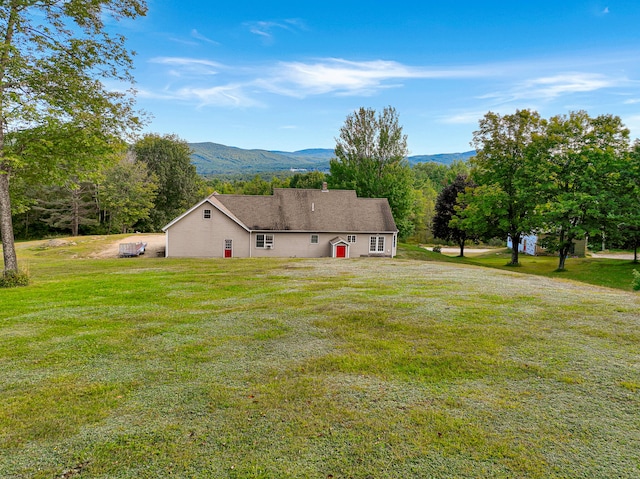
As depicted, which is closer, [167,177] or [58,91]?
[58,91]

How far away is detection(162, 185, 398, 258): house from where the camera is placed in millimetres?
30234

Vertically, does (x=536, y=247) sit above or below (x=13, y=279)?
below

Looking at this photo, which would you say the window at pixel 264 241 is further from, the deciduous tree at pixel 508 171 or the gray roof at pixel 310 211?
the deciduous tree at pixel 508 171

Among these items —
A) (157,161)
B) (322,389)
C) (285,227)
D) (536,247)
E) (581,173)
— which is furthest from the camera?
(157,161)

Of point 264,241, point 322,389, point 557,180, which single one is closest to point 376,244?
point 264,241

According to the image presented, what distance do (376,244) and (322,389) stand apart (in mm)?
29262

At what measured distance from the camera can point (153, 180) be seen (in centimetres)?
5384

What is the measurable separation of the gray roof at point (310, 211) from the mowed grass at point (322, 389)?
22.0 metres

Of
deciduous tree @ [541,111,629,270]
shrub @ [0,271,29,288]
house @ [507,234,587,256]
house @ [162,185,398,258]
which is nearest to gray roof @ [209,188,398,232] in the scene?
house @ [162,185,398,258]

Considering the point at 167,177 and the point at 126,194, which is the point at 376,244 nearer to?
the point at 126,194

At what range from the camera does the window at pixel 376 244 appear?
3397cm

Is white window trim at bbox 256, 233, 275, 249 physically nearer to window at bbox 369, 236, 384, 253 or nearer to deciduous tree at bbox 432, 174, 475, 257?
window at bbox 369, 236, 384, 253

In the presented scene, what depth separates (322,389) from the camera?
542cm

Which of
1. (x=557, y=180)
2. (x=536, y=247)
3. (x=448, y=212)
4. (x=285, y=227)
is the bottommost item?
(x=536, y=247)
